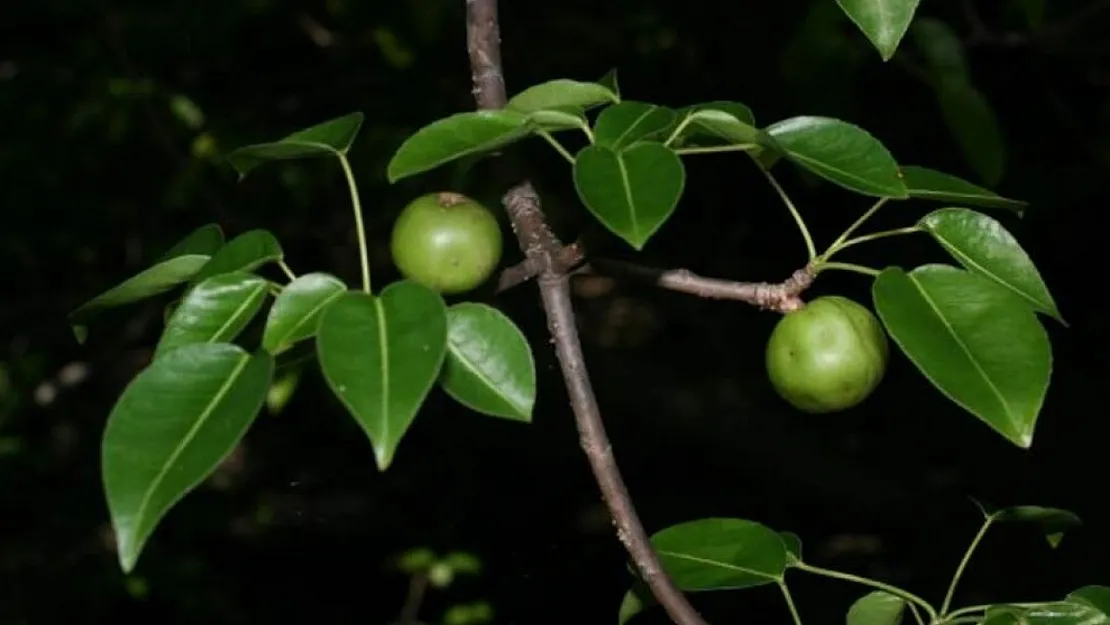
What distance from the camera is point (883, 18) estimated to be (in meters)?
1.26

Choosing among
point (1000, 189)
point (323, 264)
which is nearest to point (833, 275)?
point (1000, 189)

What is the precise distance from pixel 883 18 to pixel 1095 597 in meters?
0.62

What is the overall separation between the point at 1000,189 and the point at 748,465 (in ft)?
4.88

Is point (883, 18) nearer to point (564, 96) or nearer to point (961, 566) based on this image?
point (564, 96)

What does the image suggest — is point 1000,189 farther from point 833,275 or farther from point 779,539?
point 779,539

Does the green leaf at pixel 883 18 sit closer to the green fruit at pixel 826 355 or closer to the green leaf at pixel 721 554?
the green fruit at pixel 826 355

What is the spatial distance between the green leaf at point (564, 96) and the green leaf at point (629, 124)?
0.10 metres

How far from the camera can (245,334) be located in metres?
1.73

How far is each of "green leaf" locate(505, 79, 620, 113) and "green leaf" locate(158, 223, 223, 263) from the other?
0.93ft

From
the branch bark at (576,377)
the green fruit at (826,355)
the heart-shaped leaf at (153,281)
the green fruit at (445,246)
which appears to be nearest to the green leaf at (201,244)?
the heart-shaped leaf at (153,281)

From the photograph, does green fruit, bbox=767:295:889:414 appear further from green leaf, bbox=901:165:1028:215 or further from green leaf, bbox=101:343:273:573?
green leaf, bbox=101:343:273:573

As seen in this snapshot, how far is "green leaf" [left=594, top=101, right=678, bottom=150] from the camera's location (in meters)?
1.24

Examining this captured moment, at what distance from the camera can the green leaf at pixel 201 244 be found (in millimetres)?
1445

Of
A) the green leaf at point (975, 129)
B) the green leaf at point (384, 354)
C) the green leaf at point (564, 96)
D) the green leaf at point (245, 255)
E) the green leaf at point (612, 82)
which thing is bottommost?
the green leaf at point (975, 129)
